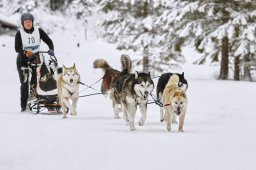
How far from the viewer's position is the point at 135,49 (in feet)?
80.4

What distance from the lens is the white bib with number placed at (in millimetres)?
10516

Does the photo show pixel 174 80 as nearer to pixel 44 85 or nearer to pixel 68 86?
pixel 68 86

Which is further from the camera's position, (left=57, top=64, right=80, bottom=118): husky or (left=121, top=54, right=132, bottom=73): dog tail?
(left=121, top=54, right=132, bottom=73): dog tail

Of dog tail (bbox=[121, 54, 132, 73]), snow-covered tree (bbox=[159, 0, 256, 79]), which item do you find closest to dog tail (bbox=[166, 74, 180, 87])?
dog tail (bbox=[121, 54, 132, 73])

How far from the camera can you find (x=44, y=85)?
10.5 m

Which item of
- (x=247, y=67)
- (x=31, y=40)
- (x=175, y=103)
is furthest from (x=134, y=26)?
(x=175, y=103)

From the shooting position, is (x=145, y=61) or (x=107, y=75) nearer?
(x=107, y=75)

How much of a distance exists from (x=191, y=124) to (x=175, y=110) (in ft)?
5.52

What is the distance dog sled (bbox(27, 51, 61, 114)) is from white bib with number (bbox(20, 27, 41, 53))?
0.87ft

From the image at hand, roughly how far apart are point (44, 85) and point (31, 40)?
1.11m

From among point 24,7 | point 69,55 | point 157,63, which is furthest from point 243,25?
point 24,7

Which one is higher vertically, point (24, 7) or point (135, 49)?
point (24, 7)

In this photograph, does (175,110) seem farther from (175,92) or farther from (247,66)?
(247,66)

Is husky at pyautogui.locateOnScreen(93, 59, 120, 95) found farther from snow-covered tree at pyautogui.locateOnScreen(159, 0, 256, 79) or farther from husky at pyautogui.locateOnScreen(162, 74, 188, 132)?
snow-covered tree at pyautogui.locateOnScreen(159, 0, 256, 79)
